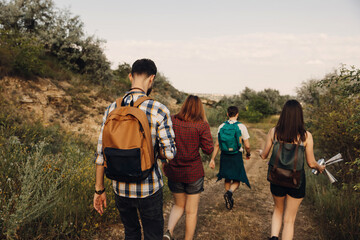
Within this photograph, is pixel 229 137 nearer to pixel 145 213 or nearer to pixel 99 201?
pixel 145 213

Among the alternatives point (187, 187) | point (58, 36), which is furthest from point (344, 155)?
point (58, 36)

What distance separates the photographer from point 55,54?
1115 cm

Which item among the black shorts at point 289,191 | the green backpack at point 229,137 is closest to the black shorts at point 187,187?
the black shorts at point 289,191

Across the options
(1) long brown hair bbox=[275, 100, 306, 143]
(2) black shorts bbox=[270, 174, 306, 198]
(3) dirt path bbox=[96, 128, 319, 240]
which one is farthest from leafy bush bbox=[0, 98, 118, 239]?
(1) long brown hair bbox=[275, 100, 306, 143]

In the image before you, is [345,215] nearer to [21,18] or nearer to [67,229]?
[67,229]

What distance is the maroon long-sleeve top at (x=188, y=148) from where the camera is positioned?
9.82ft

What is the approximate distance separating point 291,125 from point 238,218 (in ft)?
7.85

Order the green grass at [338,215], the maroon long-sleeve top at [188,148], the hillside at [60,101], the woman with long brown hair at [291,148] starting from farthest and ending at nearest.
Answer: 1. the hillside at [60,101]
2. the green grass at [338,215]
3. the maroon long-sleeve top at [188,148]
4. the woman with long brown hair at [291,148]

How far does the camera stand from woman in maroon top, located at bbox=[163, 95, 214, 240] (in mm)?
2998

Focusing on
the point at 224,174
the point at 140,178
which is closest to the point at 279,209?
the point at 224,174

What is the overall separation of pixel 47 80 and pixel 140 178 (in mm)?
9305

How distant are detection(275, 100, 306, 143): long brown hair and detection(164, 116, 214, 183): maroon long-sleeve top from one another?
0.91m

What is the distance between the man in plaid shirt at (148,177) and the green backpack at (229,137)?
2.65 m

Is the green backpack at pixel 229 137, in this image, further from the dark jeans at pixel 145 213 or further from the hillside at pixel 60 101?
the hillside at pixel 60 101
